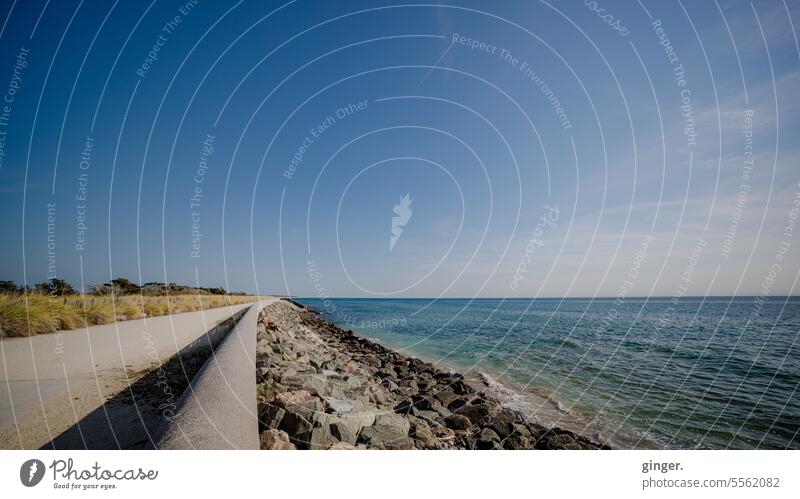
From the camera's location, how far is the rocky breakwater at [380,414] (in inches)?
143

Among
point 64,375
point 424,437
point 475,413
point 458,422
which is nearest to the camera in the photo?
point 424,437

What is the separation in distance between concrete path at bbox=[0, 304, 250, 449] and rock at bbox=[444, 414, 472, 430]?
4.75m

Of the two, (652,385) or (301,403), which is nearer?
(301,403)

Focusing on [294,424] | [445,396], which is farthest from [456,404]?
[294,424]

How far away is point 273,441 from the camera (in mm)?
3041

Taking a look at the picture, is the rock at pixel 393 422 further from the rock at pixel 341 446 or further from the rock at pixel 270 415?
the rock at pixel 270 415

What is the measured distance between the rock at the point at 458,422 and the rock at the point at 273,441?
12.0ft

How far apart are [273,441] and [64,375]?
476 centimetres

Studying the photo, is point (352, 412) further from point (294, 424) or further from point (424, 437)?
point (294, 424)

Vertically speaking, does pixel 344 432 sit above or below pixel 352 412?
above

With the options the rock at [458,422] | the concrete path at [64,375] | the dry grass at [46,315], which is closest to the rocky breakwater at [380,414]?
the rock at [458,422]

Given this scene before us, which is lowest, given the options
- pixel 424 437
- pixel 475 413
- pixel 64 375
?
pixel 475 413

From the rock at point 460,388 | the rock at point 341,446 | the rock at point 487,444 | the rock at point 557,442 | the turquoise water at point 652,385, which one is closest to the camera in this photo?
the rock at point 341,446
